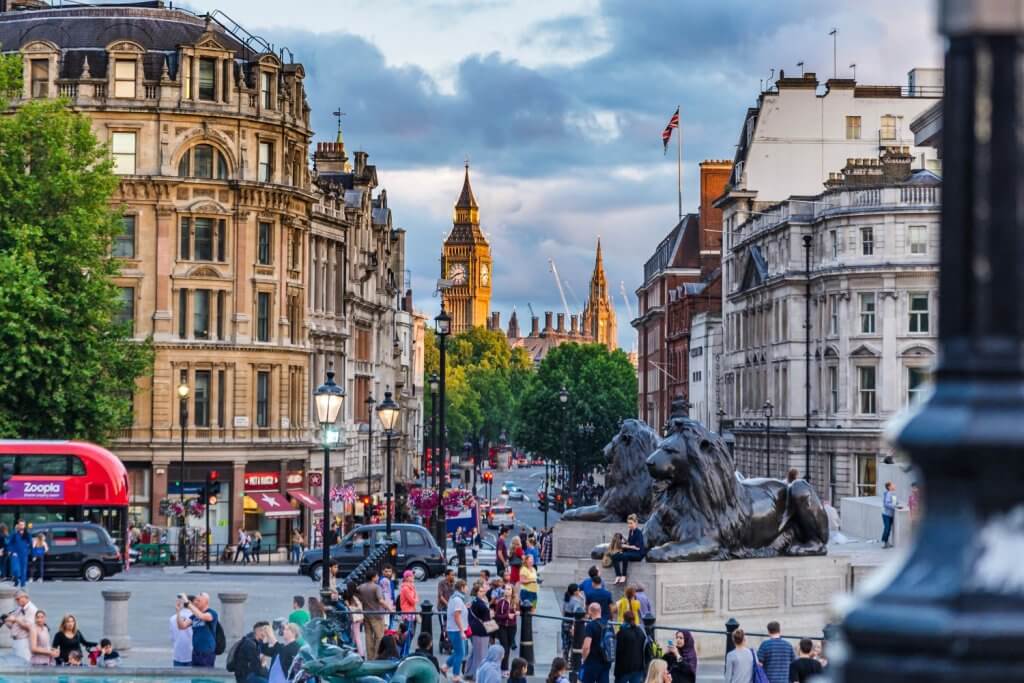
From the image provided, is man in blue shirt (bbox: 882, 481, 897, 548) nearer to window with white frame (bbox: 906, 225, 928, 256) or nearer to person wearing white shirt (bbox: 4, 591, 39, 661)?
person wearing white shirt (bbox: 4, 591, 39, 661)

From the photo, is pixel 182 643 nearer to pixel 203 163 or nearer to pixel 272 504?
pixel 203 163

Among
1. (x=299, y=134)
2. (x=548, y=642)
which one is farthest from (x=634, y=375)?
(x=548, y=642)

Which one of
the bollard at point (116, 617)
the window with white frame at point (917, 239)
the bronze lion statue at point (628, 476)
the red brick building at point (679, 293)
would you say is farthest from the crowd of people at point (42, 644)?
the red brick building at point (679, 293)

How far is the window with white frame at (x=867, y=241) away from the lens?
239ft

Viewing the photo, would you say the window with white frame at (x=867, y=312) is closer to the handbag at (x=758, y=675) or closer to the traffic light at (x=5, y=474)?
the traffic light at (x=5, y=474)

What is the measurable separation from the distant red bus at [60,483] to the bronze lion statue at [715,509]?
2547 centimetres

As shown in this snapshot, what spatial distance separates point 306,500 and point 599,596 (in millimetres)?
46040

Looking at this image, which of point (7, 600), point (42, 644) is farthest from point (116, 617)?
point (42, 644)

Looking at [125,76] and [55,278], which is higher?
[125,76]

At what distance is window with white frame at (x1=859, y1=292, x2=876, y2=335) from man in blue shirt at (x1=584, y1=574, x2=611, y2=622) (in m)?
51.1

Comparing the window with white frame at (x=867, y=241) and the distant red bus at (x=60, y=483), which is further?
the window with white frame at (x=867, y=241)

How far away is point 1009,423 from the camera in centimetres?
279

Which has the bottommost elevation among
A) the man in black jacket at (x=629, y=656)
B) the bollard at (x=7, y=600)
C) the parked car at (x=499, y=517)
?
the parked car at (x=499, y=517)

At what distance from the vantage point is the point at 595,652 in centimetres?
2178
